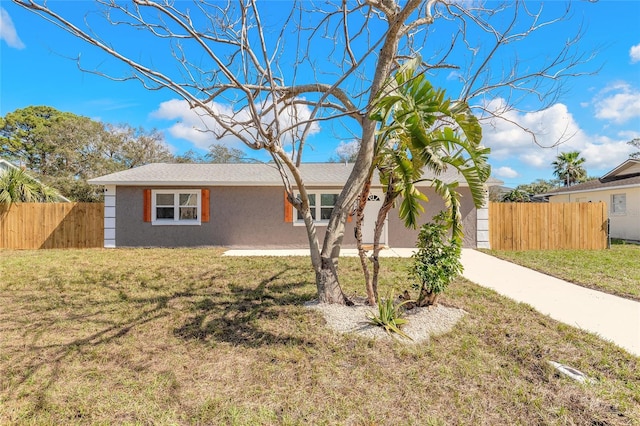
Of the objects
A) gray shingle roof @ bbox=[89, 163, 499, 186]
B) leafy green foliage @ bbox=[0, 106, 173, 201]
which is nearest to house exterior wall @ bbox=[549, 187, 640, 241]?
gray shingle roof @ bbox=[89, 163, 499, 186]

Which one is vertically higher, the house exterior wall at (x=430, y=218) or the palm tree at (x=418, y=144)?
the palm tree at (x=418, y=144)

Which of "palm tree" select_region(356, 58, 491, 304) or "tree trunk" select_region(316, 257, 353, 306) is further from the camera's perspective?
"tree trunk" select_region(316, 257, 353, 306)

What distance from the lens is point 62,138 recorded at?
905 inches

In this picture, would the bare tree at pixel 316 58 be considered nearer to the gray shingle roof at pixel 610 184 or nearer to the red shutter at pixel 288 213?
the red shutter at pixel 288 213

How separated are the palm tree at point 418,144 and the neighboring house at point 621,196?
49.7 ft

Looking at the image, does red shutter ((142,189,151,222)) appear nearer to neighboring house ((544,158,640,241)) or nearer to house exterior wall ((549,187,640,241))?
house exterior wall ((549,187,640,241))

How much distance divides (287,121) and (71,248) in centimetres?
1100

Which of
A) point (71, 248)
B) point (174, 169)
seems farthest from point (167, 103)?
point (71, 248)

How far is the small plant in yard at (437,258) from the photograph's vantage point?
3984mm

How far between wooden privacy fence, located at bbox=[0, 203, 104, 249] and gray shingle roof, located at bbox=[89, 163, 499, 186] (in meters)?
1.73

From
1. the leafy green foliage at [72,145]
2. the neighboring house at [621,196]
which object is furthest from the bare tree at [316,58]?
the leafy green foliage at [72,145]

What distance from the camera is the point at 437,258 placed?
4.02 metres

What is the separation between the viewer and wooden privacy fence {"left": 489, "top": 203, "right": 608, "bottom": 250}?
1109 cm

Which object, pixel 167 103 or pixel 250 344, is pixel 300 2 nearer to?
pixel 167 103
